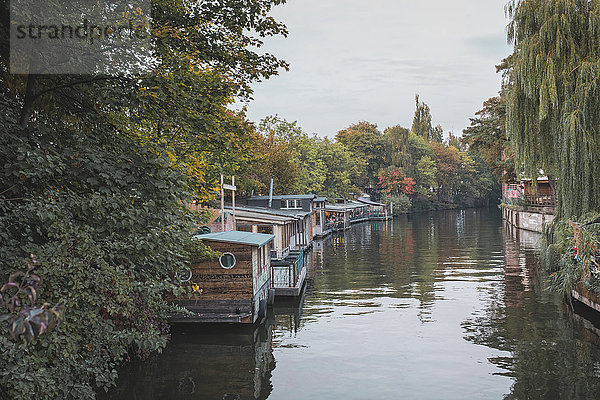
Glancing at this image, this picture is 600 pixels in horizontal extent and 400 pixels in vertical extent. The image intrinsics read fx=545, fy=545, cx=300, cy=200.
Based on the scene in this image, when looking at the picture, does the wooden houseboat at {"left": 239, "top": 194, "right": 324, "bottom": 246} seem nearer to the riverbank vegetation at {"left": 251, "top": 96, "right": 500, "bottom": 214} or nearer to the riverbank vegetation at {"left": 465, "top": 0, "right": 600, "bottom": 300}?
the riverbank vegetation at {"left": 251, "top": 96, "right": 500, "bottom": 214}

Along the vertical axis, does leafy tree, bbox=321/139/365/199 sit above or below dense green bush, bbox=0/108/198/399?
above

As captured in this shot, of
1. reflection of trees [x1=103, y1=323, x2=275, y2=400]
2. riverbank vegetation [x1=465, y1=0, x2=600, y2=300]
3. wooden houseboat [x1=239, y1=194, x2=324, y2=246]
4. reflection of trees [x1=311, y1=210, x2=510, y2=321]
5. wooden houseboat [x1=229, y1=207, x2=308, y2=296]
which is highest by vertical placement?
riverbank vegetation [x1=465, y1=0, x2=600, y2=300]

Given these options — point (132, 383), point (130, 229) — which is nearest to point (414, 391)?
point (132, 383)

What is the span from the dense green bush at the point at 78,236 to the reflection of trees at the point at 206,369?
4.37m

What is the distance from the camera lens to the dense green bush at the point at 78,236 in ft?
25.0

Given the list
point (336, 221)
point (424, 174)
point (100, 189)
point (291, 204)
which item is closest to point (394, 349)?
point (100, 189)

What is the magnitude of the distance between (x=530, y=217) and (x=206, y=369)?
160 ft

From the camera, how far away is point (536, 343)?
1673 cm

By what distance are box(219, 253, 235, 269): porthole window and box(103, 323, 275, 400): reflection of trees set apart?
2318 millimetres

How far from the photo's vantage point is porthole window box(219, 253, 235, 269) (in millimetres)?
18375

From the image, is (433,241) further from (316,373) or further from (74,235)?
(74,235)

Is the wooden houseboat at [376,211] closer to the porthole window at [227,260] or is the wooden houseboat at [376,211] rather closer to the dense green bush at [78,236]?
the porthole window at [227,260]

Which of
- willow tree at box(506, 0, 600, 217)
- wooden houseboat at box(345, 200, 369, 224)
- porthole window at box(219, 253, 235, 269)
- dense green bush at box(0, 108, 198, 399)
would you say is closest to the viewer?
dense green bush at box(0, 108, 198, 399)

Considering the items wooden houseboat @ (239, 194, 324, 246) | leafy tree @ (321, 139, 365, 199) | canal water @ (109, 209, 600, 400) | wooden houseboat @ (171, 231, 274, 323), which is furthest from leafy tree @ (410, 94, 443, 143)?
wooden houseboat @ (171, 231, 274, 323)
